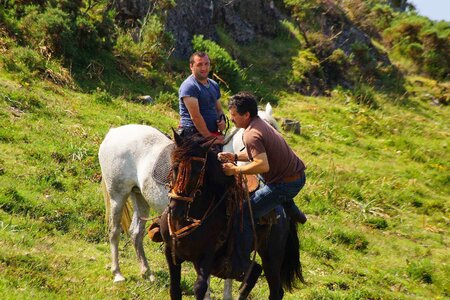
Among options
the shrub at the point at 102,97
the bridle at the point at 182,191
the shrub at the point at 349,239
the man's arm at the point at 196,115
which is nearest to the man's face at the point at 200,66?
the man's arm at the point at 196,115

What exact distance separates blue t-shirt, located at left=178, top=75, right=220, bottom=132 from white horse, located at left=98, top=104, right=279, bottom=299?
38 cm

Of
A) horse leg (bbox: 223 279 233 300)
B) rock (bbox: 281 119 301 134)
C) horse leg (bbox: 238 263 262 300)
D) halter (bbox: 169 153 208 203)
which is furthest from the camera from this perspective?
rock (bbox: 281 119 301 134)

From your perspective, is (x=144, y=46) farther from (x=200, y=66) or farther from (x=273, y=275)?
(x=273, y=275)

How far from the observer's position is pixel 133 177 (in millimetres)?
6949

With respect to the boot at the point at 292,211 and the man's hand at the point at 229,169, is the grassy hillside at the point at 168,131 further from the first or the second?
the man's hand at the point at 229,169

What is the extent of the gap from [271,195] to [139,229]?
2.31 metres

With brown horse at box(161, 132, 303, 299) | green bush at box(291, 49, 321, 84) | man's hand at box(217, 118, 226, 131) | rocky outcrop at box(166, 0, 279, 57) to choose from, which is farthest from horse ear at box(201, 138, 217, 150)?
green bush at box(291, 49, 321, 84)

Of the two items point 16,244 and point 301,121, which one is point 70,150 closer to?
point 16,244

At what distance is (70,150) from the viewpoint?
10125mm

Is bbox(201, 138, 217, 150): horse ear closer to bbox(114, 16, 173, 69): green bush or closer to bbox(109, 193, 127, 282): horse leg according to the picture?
bbox(109, 193, 127, 282): horse leg

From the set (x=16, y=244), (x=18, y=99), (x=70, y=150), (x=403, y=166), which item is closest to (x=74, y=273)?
(x=16, y=244)

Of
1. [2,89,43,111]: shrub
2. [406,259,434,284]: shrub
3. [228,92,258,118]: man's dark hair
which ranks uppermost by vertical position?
[228,92,258,118]: man's dark hair

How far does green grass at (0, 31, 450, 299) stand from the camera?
6660mm

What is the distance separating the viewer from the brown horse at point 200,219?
500cm
